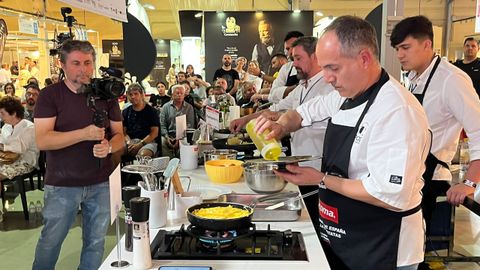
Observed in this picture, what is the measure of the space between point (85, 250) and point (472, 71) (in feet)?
19.9

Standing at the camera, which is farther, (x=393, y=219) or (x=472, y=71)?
(x=472, y=71)

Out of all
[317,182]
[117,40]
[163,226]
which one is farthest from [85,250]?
[117,40]

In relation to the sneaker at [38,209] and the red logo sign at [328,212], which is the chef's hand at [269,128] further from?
the sneaker at [38,209]

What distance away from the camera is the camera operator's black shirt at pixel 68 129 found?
240 centimetres

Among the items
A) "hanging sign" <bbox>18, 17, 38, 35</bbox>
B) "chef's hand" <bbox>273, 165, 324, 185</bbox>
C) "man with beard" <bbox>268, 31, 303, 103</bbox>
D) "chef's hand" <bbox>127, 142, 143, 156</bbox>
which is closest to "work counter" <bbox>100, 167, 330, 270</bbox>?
"chef's hand" <bbox>273, 165, 324, 185</bbox>

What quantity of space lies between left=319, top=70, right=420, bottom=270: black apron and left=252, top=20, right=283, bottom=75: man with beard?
7.45 m

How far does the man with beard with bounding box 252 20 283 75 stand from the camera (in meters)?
8.94

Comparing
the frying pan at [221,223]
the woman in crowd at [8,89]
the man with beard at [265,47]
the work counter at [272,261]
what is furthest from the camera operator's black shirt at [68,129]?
the man with beard at [265,47]

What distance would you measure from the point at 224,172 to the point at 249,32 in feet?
23.0

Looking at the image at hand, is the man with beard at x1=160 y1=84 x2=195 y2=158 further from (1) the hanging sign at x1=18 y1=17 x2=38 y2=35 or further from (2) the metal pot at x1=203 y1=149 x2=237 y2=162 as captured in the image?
(2) the metal pot at x1=203 y1=149 x2=237 y2=162

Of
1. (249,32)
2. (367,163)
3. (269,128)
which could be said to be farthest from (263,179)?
(249,32)

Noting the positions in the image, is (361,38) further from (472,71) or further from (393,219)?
(472,71)

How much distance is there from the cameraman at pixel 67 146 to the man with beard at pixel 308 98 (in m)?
0.83

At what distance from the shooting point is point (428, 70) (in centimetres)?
237
